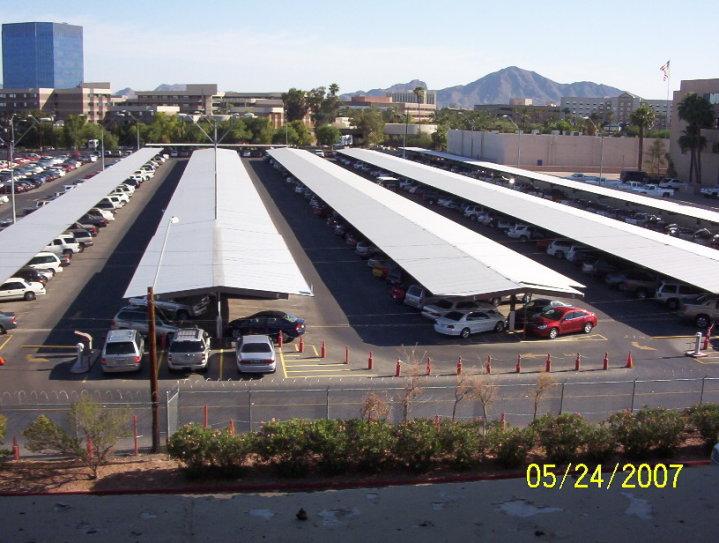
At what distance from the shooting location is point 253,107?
609 ft

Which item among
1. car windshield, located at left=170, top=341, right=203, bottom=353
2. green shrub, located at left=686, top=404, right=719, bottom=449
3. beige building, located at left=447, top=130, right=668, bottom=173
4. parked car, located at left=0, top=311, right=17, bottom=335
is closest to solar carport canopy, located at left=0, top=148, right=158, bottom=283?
parked car, located at left=0, top=311, right=17, bottom=335

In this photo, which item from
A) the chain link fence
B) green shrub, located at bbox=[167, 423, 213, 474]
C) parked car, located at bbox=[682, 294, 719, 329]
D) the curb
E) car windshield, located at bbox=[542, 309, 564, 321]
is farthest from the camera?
parked car, located at bbox=[682, 294, 719, 329]

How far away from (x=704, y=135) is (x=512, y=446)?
242 ft

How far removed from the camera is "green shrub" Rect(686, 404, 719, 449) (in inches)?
697

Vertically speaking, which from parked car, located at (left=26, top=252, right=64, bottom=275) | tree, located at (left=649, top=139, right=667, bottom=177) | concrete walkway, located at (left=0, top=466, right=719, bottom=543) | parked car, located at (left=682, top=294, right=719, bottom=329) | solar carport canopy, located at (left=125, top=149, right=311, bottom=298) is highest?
tree, located at (left=649, top=139, right=667, bottom=177)

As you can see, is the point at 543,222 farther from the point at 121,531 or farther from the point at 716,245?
the point at 121,531

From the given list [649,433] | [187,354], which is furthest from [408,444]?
[187,354]

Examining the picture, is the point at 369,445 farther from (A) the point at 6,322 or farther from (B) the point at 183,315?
(A) the point at 6,322

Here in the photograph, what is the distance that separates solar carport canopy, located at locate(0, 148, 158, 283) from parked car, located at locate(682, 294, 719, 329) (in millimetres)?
25594

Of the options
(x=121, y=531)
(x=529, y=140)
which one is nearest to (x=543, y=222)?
(x=121, y=531)

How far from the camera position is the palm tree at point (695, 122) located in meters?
79.7

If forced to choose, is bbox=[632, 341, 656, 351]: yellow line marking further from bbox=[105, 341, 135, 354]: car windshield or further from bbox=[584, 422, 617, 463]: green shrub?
bbox=[105, 341, 135, 354]: car windshield

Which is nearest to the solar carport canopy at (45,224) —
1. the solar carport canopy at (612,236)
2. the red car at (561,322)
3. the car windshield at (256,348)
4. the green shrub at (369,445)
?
the car windshield at (256,348)

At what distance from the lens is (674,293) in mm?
33594
